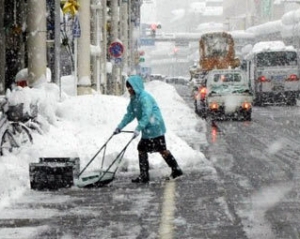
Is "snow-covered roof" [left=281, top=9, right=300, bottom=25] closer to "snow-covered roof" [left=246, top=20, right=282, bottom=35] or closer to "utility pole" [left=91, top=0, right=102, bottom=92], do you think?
"snow-covered roof" [left=246, top=20, right=282, bottom=35]

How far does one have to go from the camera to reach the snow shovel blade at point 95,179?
11.1 meters

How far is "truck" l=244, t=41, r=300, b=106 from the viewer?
35.8 meters

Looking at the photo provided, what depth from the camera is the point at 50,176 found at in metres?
11.0

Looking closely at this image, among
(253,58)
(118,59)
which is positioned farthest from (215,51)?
(118,59)

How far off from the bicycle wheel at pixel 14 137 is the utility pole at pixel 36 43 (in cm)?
715

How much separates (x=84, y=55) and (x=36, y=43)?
6.04m

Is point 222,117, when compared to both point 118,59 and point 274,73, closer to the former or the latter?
point 118,59

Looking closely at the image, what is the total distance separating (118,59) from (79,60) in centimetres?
623

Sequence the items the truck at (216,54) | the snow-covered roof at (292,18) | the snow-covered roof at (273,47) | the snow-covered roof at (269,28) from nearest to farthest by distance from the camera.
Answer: the snow-covered roof at (273,47), the truck at (216,54), the snow-covered roof at (292,18), the snow-covered roof at (269,28)

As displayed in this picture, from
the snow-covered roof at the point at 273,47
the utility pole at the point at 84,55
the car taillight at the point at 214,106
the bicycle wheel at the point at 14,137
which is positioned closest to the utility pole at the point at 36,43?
the utility pole at the point at 84,55

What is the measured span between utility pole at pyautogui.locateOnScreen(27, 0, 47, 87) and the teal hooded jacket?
9239 millimetres

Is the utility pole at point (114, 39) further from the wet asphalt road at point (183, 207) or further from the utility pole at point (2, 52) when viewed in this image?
the wet asphalt road at point (183, 207)

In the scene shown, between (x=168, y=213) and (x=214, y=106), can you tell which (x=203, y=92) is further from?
(x=168, y=213)

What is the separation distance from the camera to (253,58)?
123ft
